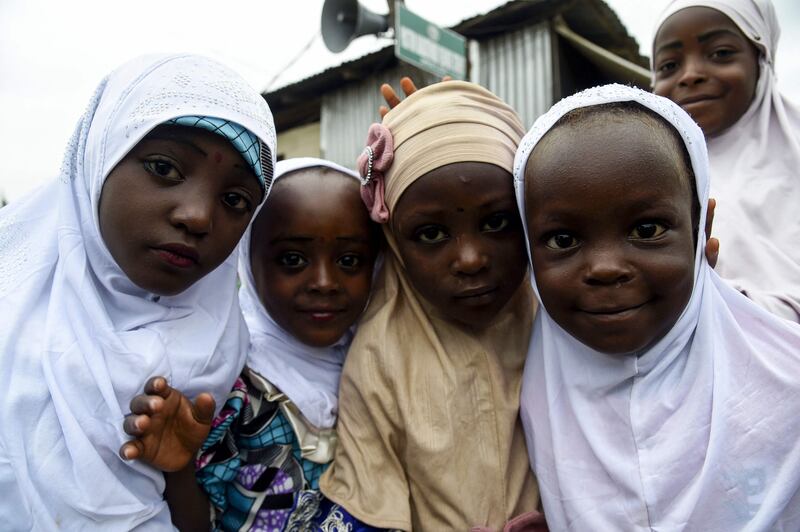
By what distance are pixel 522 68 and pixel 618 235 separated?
18.3 ft

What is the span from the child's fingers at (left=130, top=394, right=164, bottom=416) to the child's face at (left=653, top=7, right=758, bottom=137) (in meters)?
2.09

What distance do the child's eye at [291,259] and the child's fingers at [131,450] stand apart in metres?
0.72

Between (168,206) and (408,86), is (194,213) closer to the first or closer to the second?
(168,206)

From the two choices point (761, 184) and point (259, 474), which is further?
point (761, 184)

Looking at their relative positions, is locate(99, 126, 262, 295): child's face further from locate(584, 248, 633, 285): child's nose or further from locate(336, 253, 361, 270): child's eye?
locate(584, 248, 633, 285): child's nose

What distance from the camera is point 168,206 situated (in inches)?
58.8

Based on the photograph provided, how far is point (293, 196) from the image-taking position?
6.51 feet

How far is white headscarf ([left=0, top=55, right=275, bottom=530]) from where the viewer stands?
1.45 metres

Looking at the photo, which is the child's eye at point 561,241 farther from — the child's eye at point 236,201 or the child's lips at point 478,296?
the child's eye at point 236,201

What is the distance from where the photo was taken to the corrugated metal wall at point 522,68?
6.32 m

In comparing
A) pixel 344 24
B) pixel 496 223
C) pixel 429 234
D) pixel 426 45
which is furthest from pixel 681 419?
pixel 344 24

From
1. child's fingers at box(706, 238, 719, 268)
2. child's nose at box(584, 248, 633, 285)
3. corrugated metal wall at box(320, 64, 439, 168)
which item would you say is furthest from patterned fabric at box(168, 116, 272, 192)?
corrugated metal wall at box(320, 64, 439, 168)

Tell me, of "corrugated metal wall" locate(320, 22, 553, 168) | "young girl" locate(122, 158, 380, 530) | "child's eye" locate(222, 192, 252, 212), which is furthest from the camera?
"corrugated metal wall" locate(320, 22, 553, 168)

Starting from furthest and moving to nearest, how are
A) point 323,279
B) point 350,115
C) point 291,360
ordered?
point 350,115
point 291,360
point 323,279
